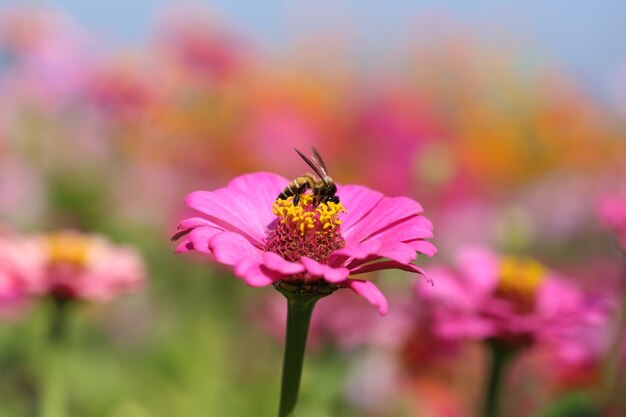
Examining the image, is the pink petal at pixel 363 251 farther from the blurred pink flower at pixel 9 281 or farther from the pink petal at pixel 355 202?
the blurred pink flower at pixel 9 281

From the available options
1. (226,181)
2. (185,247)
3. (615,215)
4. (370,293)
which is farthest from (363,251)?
(226,181)

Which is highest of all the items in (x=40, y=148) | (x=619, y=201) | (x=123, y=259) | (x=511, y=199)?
(x=511, y=199)

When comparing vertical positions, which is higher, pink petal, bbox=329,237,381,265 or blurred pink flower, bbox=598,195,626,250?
blurred pink flower, bbox=598,195,626,250

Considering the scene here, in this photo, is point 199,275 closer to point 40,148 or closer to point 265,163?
point 265,163

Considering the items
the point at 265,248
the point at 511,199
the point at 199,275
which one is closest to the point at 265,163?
the point at 199,275

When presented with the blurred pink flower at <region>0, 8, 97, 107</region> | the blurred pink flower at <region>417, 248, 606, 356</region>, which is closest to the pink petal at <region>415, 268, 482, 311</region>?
the blurred pink flower at <region>417, 248, 606, 356</region>

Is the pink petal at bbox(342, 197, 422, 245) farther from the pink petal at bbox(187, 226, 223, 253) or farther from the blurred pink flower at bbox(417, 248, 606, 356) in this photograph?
the blurred pink flower at bbox(417, 248, 606, 356)

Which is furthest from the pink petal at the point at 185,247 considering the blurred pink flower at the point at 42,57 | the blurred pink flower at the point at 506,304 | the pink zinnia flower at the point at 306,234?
the blurred pink flower at the point at 42,57
